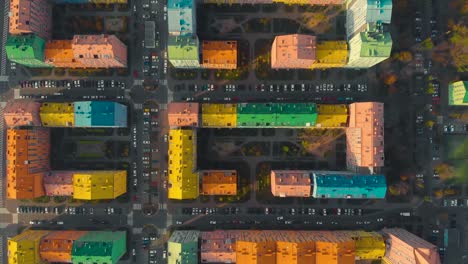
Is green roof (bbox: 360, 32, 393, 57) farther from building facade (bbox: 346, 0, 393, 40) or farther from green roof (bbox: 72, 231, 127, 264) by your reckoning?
green roof (bbox: 72, 231, 127, 264)

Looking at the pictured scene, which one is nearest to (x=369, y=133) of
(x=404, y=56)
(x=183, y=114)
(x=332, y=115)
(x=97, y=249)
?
(x=332, y=115)

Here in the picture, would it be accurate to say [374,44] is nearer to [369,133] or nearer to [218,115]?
Answer: [369,133]

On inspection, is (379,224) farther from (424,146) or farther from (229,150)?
(229,150)

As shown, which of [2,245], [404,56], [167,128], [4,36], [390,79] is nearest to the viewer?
[390,79]

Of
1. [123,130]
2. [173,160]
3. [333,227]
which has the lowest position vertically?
[333,227]

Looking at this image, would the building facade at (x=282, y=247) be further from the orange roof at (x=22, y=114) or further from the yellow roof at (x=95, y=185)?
the orange roof at (x=22, y=114)

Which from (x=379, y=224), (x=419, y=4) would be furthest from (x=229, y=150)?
(x=419, y=4)

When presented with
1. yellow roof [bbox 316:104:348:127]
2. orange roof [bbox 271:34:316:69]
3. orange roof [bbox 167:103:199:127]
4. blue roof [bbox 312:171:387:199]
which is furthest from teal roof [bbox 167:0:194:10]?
blue roof [bbox 312:171:387:199]
